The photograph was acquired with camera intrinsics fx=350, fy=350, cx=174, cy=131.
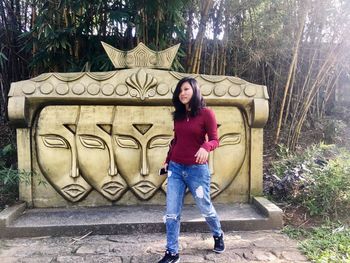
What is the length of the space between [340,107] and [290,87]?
1.73m

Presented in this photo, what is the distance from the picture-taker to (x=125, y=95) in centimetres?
342

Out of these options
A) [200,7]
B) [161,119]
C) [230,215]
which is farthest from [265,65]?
[230,215]

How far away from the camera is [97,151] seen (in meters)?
3.48

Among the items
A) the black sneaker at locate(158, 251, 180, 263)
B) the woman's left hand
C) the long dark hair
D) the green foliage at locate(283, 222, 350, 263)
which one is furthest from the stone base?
the long dark hair

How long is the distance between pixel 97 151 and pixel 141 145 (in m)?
0.44

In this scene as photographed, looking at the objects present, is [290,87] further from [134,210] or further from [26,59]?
[26,59]

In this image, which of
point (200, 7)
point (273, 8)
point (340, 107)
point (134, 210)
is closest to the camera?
point (134, 210)

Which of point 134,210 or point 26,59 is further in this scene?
point 26,59

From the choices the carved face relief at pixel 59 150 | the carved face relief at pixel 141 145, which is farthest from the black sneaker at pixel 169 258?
the carved face relief at pixel 59 150

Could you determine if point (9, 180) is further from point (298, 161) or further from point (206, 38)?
point (298, 161)

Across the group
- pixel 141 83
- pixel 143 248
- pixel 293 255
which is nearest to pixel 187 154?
pixel 143 248

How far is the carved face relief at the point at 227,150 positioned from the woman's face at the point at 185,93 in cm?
122

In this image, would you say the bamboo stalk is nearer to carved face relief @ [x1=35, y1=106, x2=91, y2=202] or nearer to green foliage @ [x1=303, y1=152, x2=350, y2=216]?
green foliage @ [x1=303, y1=152, x2=350, y2=216]

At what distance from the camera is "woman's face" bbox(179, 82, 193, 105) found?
238 cm
